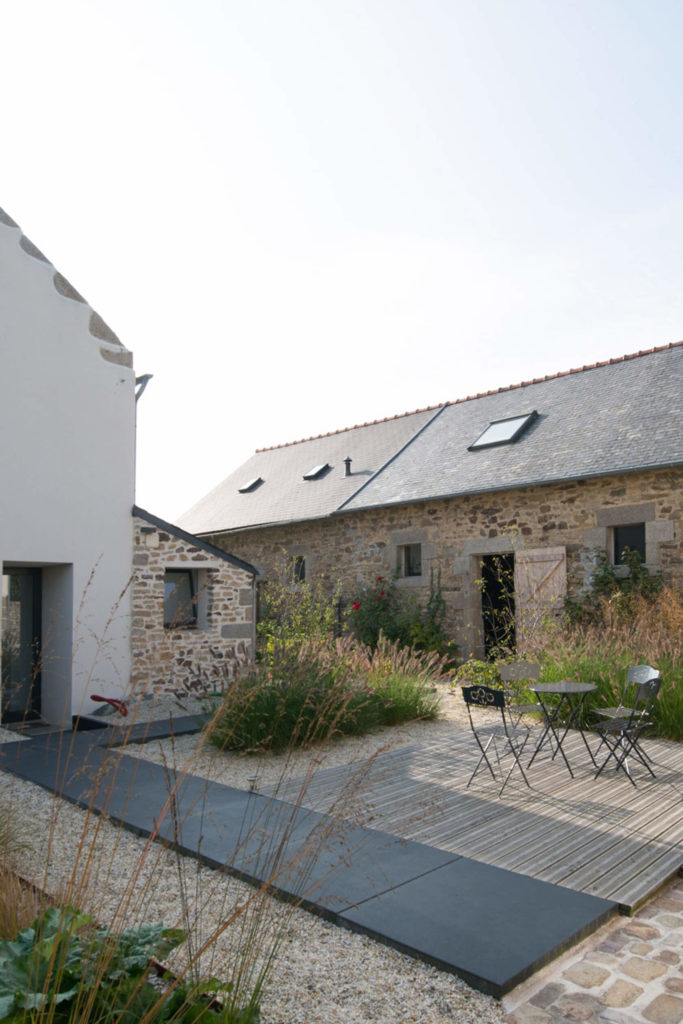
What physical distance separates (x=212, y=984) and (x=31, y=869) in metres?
1.91

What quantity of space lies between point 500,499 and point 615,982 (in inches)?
346

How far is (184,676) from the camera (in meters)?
9.16

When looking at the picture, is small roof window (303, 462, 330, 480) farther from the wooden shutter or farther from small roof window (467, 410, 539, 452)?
the wooden shutter

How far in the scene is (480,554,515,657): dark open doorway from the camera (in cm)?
1108

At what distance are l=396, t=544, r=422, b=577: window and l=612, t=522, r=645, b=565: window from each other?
135 inches

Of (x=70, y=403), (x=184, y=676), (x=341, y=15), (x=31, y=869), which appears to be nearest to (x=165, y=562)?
(x=184, y=676)

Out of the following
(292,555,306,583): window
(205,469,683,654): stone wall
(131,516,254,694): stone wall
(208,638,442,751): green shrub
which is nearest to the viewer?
(208,638,442,751): green shrub

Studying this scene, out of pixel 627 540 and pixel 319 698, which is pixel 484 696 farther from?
pixel 627 540

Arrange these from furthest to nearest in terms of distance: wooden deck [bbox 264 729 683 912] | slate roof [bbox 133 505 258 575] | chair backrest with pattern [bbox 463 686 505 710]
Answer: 1. slate roof [bbox 133 505 258 575]
2. chair backrest with pattern [bbox 463 686 505 710]
3. wooden deck [bbox 264 729 683 912]

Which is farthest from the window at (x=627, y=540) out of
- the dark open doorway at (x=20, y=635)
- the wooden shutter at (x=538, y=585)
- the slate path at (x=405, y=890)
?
the dark open doorway at (x=20, y=635)

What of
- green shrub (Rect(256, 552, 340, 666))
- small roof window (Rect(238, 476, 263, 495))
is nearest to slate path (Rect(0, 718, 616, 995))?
green shrub (Rect(256, 552, 340, 666))

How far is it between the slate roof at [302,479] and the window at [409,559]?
4.88ft

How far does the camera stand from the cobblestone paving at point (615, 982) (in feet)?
7.82

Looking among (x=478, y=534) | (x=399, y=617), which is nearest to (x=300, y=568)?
(x=399, y=617)
